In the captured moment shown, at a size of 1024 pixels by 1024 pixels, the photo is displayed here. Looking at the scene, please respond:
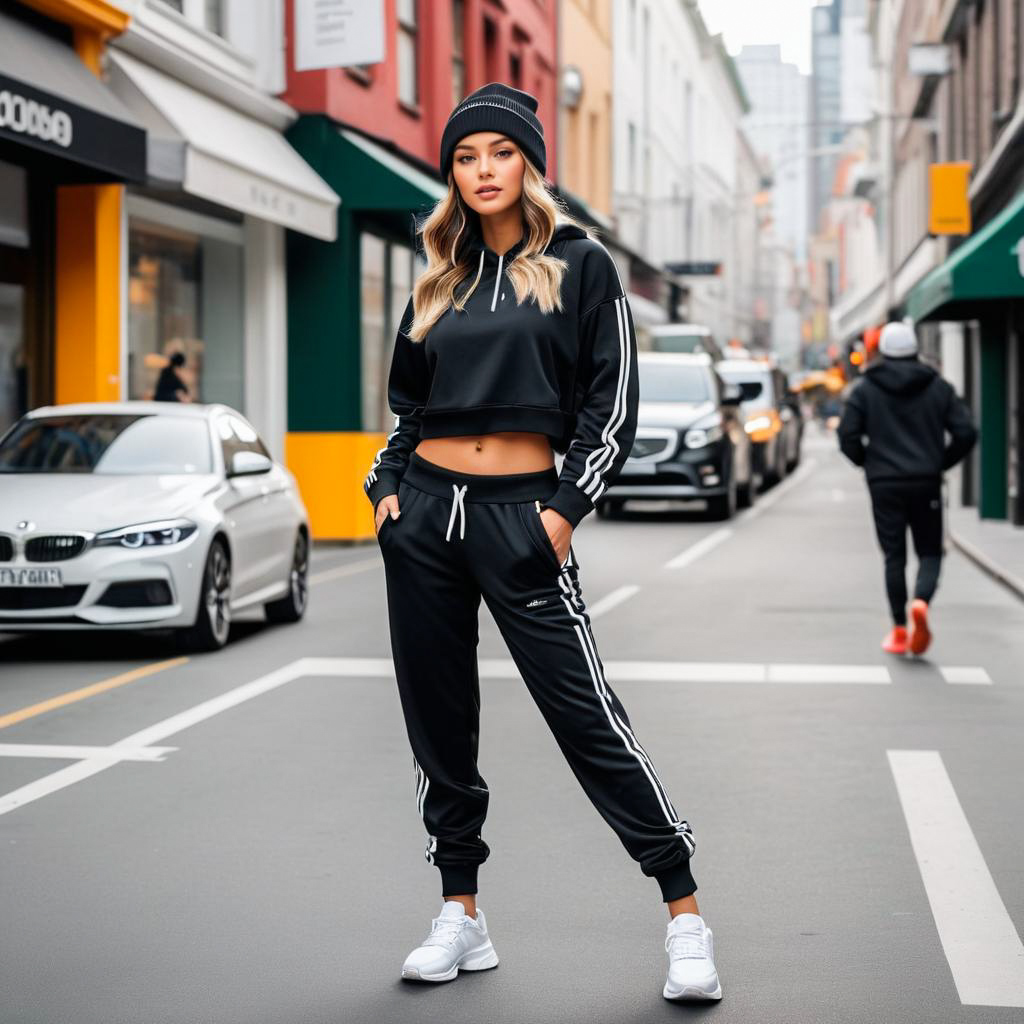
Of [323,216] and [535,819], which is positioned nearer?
[535,819]

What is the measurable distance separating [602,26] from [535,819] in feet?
131

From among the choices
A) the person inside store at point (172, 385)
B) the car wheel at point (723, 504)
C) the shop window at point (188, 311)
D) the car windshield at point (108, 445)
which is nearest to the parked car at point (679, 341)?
the car wheel at point (723, 504)

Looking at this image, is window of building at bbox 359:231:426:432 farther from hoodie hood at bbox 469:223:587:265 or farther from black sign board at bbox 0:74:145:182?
hoodie hood at bbox 469:223:587:265

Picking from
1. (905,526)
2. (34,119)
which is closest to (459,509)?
(905,526)

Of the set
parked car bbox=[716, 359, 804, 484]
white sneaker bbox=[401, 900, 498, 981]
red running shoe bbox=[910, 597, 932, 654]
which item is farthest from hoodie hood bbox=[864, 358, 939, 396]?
parked car bbox=[716, 359, 804, 484]

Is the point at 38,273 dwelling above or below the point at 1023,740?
above

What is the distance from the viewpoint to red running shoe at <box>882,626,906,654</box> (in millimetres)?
10445

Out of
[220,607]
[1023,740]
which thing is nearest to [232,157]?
[220,607]

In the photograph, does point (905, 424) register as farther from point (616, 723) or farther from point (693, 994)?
point (693, 994)

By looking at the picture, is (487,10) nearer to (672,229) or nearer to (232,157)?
(232,157)

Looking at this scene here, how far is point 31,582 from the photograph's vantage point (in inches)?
386

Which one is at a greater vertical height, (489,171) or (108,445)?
(489,171)

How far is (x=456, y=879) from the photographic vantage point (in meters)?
4.36

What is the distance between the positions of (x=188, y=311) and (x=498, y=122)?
1561cm
